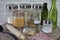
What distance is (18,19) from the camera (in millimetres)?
1212

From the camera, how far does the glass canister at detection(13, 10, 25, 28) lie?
3.98 ft

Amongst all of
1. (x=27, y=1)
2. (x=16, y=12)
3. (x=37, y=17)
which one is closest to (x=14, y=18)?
Answer: (x=16, y=12)

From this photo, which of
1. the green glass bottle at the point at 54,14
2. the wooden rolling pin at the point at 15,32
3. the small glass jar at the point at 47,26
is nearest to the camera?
the wooden rolling pin at the point at 15,32

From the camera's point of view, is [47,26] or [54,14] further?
[54,14]

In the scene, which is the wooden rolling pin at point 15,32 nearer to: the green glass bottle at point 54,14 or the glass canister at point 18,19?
the glass canister at point 18,19

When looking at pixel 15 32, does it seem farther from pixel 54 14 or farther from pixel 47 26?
pixel 54 14

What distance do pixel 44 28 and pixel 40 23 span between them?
0.10 meters

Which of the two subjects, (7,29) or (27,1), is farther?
(27,1)

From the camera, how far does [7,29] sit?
1190 millimetres

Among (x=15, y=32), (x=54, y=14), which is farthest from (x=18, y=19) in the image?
(x=54, y=14)

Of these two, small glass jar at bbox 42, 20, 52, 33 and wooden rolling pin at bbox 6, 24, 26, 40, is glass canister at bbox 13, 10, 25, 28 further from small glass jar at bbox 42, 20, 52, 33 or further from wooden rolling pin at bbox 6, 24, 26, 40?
small glass jar at bbox 42, 20, 52, 33

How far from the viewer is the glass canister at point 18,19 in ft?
3.98

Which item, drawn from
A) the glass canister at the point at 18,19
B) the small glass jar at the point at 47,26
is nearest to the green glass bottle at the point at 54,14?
the small glass jar at the point at 47,26

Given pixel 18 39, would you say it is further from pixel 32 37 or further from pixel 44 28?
pixel 44 28
